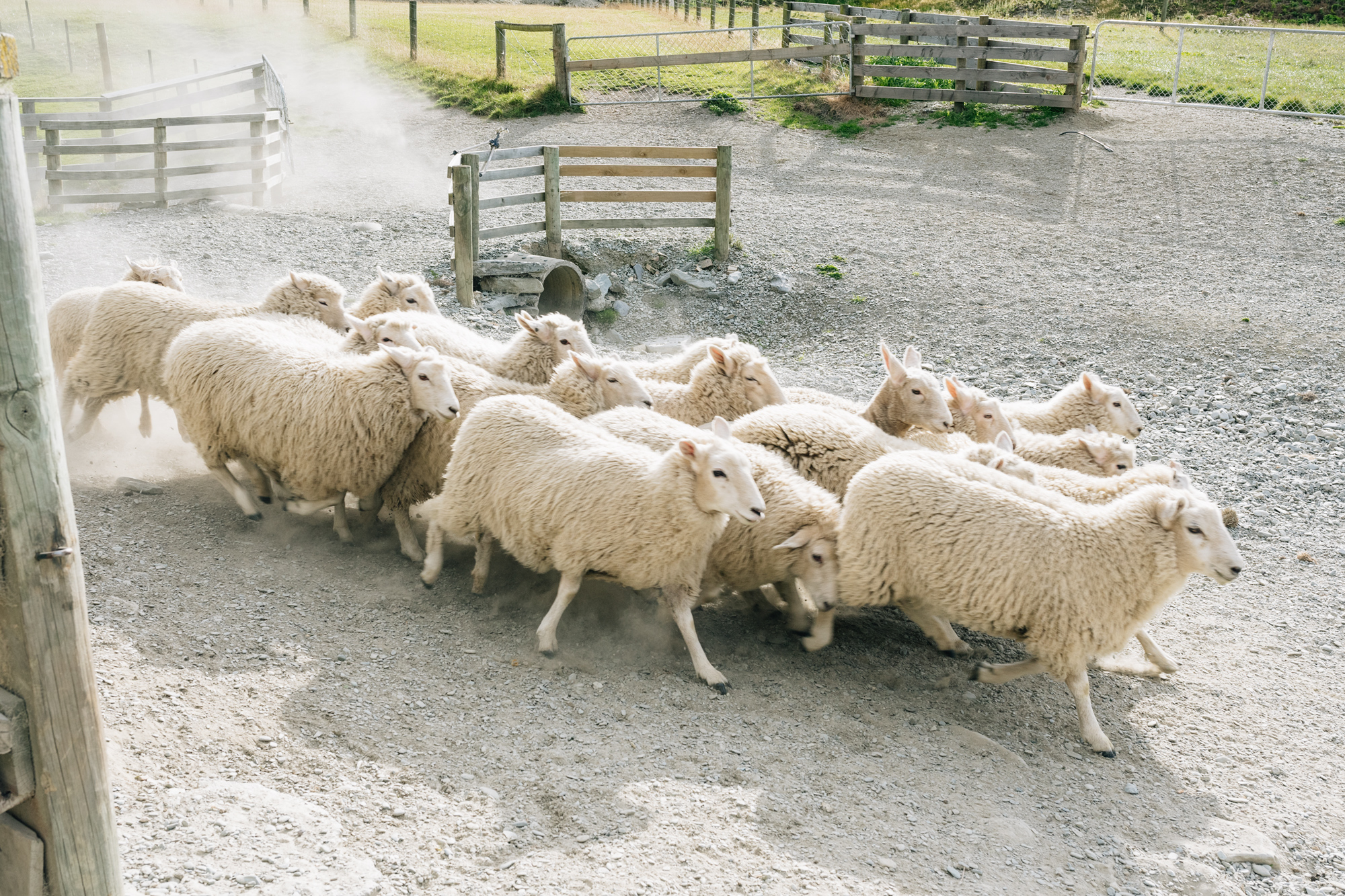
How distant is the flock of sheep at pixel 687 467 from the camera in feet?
18.8

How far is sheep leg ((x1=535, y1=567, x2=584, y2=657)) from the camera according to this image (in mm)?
5961

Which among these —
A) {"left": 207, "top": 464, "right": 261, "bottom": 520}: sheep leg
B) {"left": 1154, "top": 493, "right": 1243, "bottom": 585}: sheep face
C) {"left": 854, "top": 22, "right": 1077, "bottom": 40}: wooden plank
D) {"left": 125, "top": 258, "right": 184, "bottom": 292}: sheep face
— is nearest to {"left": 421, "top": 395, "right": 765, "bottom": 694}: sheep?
{"left": 207, "top": 464, "right": 261, "bottom": 520}: sheep leg

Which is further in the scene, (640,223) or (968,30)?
(968,30)

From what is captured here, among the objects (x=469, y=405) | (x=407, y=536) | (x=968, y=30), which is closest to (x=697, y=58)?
(x=968, y=30)

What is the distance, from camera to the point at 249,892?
12.0 feet

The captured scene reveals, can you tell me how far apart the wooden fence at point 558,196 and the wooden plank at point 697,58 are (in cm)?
979

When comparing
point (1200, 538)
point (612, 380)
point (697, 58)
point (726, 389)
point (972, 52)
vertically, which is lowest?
point (1200, 538)

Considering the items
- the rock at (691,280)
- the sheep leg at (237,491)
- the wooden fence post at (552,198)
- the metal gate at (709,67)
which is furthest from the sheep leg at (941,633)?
the metal gate at (709,67)

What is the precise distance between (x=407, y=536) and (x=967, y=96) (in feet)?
58.7

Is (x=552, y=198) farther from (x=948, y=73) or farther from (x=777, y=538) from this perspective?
(x=948, y=73)

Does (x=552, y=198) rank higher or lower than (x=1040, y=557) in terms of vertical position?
higher

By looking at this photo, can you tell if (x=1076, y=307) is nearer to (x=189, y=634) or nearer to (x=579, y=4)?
(x=189, y=634)

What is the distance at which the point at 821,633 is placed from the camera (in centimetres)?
634

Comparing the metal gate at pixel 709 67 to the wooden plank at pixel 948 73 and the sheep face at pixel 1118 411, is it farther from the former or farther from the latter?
the sheep face at pixel 1118 411
